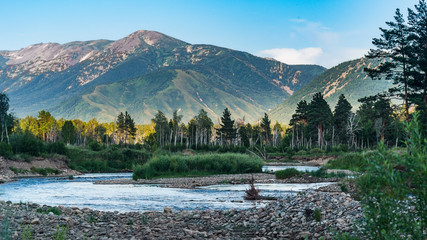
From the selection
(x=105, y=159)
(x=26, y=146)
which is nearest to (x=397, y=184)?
(x=26, y=146)

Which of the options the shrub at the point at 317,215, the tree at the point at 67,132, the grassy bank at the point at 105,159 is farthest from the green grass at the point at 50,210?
the tree at the point at 67,132

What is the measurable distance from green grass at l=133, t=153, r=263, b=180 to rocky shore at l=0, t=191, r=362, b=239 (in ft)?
114

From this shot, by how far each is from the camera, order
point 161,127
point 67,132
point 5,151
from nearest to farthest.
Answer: point 5,151, point 161,127, point 67,132

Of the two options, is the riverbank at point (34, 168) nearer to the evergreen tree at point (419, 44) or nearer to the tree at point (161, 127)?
the evergreen tree at point (419, 44)

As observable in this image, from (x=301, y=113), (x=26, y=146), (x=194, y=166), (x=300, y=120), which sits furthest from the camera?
(x=300, y=120)

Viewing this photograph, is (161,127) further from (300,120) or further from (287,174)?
(287,174)

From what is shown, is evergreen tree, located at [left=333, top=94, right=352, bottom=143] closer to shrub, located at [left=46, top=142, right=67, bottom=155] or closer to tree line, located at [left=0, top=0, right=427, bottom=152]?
tree line, located at [left=0, top=0, right=427, bottom=152]

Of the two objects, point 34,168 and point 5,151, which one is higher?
point 5,151

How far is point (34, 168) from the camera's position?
66.9 m

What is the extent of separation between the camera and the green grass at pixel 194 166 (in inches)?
2069

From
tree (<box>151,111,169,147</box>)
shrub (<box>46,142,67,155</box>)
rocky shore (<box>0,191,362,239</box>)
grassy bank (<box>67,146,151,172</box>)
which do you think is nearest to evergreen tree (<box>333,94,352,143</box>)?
grassy bank (<box>67,146,151,172</box>)

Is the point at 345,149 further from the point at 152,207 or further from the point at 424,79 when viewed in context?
the point at 152,207

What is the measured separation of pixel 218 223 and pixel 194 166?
130 feet

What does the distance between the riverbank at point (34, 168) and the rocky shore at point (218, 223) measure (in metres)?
46.9
